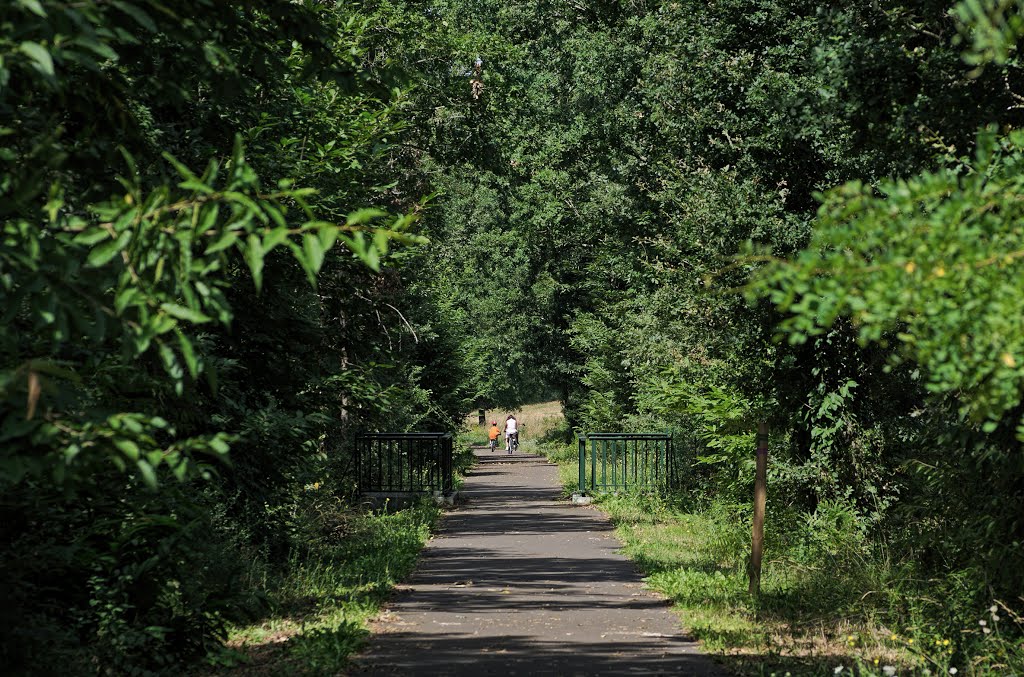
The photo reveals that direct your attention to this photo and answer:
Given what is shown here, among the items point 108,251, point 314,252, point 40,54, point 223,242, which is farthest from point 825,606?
point 40,54

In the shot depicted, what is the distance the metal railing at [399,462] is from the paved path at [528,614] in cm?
314

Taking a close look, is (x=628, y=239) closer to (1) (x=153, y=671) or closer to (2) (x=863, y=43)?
(2) (x=863, y=43)

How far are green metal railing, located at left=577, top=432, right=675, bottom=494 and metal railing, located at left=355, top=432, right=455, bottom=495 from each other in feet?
10.8

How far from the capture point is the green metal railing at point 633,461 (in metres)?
Result: 28.1

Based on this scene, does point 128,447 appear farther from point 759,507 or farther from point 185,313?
point 759,507

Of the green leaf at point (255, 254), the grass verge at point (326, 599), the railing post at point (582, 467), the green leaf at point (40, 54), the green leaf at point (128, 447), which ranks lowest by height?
the grass verge at point (326, 599)

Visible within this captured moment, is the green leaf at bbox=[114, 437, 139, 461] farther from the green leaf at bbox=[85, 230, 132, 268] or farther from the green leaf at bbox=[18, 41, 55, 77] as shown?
the green leaf at bbox=[18, 41, 55, 77]

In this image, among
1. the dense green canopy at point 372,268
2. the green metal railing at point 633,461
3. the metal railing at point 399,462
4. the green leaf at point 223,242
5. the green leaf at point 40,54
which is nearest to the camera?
the green leaf at point 40,54

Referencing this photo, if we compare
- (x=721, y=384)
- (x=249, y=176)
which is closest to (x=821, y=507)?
(x=721, y=384)

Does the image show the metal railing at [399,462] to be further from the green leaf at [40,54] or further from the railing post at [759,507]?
the green leaf at [40,54]

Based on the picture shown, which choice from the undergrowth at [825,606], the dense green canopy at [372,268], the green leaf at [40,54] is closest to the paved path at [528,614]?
the undergrowth at [825,606]

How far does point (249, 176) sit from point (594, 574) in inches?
501

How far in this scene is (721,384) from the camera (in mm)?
17031

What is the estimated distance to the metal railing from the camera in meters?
25.5
